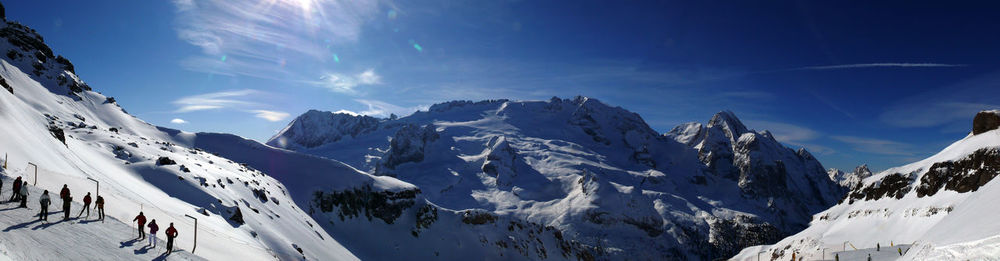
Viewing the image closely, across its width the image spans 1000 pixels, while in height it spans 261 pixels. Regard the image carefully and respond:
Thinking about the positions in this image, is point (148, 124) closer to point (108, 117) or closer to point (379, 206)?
point (108, 117)

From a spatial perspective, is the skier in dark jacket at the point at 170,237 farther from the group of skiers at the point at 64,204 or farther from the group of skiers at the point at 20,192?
the group of skiers at the point at 20,192

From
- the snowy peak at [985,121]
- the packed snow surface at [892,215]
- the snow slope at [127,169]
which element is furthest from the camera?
the snowy peak at [985,121]

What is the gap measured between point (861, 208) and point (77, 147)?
134 metres

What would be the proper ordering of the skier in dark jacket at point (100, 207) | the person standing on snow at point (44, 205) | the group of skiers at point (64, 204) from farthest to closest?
1. the skier in dark jacket at point (100, 207)
2. the group of skiers at point (64, 204)
3. the person standing on snow at point (44, 205)

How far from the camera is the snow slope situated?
31.5 m

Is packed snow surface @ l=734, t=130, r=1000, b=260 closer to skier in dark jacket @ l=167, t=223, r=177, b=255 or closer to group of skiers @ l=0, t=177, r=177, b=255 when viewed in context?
skier in dark jacket @ l=167, t=223, r=177, b=255

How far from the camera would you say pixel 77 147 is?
45125 millimetres

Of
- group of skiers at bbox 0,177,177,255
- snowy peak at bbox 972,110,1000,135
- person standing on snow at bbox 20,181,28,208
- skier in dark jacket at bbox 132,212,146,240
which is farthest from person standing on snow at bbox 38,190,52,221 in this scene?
snowy peak at bbox 972,110,1000,135

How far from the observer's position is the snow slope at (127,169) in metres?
31.5

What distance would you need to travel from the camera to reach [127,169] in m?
48.3

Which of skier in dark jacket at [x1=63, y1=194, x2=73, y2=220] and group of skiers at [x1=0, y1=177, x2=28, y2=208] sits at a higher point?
group of skiers at [x1=0, y1=177, x2=28, y2=208]

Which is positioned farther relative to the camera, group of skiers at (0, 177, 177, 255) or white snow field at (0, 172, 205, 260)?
group of skiers at (0, 177, 177, 255)

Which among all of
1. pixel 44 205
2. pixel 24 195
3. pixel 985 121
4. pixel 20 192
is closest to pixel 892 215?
pixel 985 121

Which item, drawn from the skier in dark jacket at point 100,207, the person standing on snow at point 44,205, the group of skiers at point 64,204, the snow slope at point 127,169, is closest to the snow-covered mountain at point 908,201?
the snow slope at point 127,169
